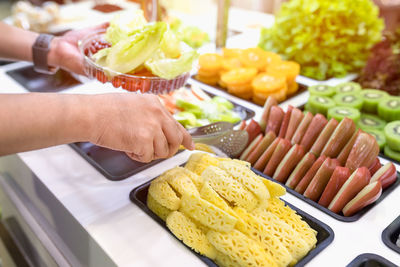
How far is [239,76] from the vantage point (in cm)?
160

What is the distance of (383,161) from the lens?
1224mm

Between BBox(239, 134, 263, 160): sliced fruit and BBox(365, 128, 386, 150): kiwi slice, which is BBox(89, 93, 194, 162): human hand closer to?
BBox(239, 134, 263, 160): sliced fruit

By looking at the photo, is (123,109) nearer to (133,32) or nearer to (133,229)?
(133,229)

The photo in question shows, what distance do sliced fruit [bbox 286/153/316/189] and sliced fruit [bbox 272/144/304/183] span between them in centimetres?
2

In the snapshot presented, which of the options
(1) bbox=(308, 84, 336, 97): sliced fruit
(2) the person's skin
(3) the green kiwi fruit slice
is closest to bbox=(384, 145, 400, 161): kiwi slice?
(3) the green kiwi fruit slice

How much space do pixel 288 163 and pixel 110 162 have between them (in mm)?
550

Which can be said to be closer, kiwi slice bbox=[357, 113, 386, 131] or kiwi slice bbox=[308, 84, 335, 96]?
kiwi slice bbox=[357, 113, 386, 131]

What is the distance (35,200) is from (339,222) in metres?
0.96

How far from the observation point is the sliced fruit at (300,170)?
43.9 inches

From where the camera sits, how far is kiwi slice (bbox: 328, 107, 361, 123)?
4.47 feet

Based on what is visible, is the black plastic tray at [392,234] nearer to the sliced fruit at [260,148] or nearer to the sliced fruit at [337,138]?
the sliced fruit at [337,138]

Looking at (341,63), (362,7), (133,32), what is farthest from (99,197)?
(362,7)

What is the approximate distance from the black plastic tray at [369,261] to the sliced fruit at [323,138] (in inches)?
14.8

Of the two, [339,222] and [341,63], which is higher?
[341,63]
